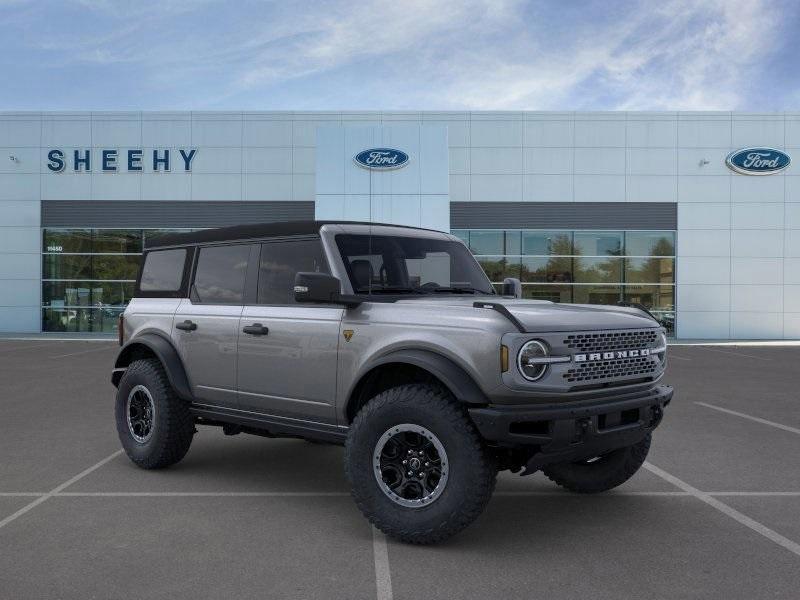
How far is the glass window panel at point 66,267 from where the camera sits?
28.0 meters

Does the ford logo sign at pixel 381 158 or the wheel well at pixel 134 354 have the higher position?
the ford logo sign at pixel 381 158

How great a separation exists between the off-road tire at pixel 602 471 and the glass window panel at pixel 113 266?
2542 cm

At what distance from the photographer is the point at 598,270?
2702 centimetres

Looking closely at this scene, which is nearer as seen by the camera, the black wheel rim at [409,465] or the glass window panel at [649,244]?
the black wheel rim at [409,465]

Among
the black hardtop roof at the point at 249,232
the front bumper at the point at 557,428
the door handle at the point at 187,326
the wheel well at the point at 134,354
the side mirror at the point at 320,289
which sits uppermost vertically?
the black hardtop roof at the point at 249,232

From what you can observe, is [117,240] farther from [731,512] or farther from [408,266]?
[731,512]

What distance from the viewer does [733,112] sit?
88.3 ft

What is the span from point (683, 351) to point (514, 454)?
724 inches

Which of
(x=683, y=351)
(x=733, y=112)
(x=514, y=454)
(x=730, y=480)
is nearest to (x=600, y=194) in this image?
(x=733, y=112)

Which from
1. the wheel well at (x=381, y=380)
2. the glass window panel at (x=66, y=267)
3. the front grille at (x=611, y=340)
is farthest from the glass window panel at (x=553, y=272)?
the wheel well at (x=381, y=380)

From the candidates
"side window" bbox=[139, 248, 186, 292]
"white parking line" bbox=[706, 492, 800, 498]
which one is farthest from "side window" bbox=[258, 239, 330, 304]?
"white parking line" bbox=[706, 492, 800, 498]

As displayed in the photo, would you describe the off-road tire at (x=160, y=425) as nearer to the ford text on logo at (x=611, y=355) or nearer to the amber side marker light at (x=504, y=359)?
the amber side marker light at (x=504, y=359)

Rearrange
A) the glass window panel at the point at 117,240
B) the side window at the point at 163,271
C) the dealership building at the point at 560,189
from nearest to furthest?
the side window at the point at 163,271 < the dealership building at the point at 560,189 < the glass window panel at the point at 117,240

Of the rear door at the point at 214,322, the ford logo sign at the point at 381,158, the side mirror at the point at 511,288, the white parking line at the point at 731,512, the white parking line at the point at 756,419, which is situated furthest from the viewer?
the ford logo sign at the point at 381,158
